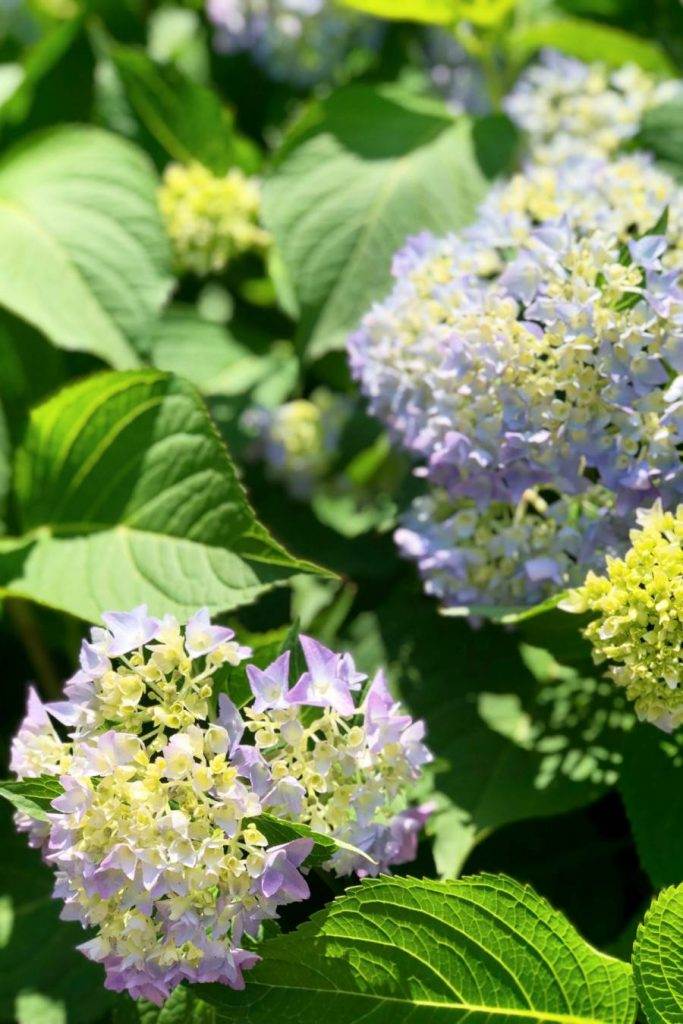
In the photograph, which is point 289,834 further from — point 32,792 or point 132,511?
point 132,511

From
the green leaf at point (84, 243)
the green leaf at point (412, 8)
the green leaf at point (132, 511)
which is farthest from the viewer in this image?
the green leaf at point (412, 8)

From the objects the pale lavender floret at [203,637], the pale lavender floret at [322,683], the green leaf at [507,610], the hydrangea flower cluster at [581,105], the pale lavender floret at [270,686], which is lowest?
the green leaf at [507,610]

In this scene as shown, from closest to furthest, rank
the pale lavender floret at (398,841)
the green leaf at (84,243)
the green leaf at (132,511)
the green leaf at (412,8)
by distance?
the pale lavender floret at (398,841) → the green leaf at (132,511) → the green leaf at (84,243) → the green leaf at (412,8)

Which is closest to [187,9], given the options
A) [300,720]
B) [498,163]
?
[498,163]

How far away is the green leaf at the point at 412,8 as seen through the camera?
56.1 inches

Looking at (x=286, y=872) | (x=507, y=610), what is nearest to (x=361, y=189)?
(x=507, y=610)

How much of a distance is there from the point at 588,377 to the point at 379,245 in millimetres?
458

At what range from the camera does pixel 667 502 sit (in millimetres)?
948

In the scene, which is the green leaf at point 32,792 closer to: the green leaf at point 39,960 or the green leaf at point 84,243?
the green leaf at point 39,960

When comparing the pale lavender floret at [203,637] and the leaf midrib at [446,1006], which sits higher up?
the pale lavender floret at [203,637]

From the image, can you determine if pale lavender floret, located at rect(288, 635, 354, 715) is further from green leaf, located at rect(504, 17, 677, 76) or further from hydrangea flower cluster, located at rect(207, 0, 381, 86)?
hydrangea flower cluster, located at rect(207, 0, 381, 86)

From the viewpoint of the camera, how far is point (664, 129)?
4.40 ft

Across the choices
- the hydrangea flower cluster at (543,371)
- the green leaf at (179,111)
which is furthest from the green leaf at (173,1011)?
the green leaf at (179,111)

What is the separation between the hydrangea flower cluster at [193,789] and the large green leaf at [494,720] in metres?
0.17
